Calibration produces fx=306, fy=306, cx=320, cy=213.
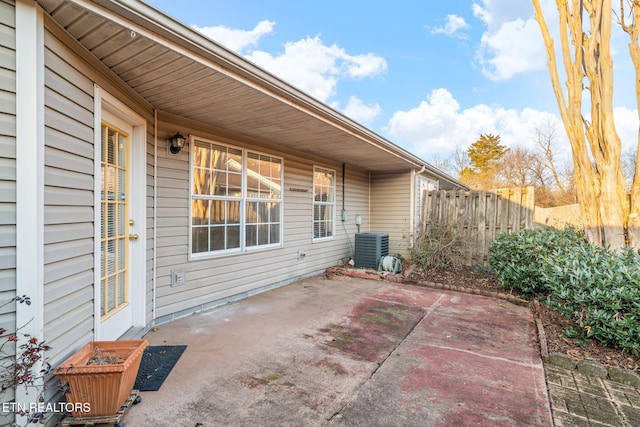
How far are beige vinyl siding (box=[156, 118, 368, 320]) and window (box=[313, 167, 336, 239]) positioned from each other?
16 cm

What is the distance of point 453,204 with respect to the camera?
690 centimetres

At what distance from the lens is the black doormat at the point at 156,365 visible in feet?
7.40

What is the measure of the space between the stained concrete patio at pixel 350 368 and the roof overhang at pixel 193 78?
7.88 feet

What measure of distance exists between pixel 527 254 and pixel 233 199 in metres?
4.28

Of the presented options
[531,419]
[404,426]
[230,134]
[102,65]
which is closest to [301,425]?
[404,426]

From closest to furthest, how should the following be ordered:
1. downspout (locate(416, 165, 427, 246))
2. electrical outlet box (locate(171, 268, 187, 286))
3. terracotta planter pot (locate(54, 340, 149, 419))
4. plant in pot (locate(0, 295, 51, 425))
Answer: plant in pot (locate(0, 295, 51, 425))
terracotta planter pot (locate(54, 340, 149, 419))
electrical outlet box (locate(171, 268, 187, 286))
downspout (locate(416, 165, 427, 246))

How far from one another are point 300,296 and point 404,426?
2965 millimetres

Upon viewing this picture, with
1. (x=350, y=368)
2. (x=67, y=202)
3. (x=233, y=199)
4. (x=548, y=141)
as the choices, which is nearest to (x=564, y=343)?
(x=350, y=368)

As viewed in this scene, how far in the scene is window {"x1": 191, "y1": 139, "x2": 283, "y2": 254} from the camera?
3947 millimetres

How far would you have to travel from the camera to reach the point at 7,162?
1.56 meters

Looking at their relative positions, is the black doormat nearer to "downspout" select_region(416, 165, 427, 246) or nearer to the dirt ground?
the dirt ground

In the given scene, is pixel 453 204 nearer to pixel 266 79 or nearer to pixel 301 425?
pixel 266 79

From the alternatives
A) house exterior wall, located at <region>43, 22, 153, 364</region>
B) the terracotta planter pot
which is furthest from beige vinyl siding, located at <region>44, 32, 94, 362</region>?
the terracotta planter pot

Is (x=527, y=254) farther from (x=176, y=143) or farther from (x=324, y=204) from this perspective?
(x=176, y=143)
